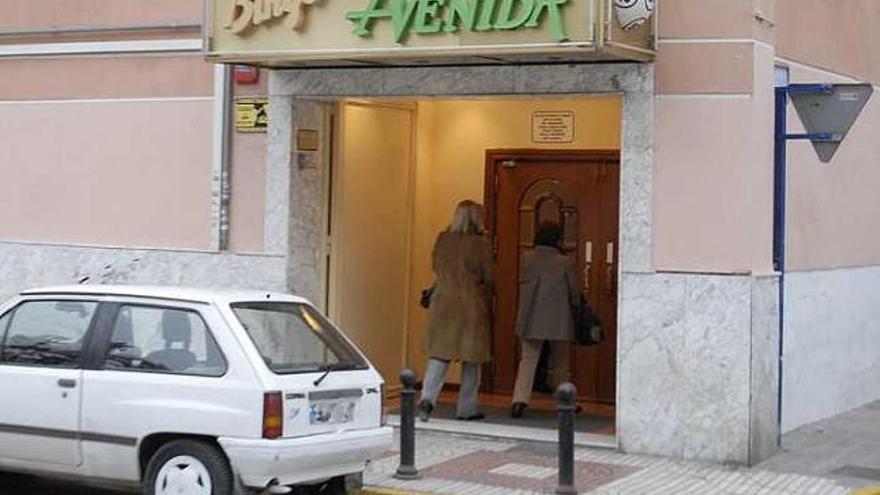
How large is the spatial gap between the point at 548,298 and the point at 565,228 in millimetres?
1598

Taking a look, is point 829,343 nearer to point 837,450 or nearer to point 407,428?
point 837,450

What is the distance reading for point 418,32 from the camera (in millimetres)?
12008

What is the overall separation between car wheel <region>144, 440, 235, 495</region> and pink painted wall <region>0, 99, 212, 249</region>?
502cm

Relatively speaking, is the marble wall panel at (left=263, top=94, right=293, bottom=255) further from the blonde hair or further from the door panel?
the door panel

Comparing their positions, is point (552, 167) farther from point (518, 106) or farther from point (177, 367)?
point (177, 367)

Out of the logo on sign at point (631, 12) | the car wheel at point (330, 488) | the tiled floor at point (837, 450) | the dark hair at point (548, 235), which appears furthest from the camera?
the dark hair at point (548, 235)

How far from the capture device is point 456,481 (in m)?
11.0

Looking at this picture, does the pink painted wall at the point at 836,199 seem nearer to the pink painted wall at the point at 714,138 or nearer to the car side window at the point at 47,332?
the pink painted wall at the point at 714,138

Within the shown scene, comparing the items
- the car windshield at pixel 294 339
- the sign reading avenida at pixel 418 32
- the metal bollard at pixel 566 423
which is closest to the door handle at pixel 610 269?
the sign reading avenida at pixel 418 32

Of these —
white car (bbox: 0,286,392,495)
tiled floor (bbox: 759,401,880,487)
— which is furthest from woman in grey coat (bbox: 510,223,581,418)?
white car (bbox: 0,286,392,495)

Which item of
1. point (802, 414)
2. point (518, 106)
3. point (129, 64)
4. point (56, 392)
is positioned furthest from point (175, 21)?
point (802, 414)

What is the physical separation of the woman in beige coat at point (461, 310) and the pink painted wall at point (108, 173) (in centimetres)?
227

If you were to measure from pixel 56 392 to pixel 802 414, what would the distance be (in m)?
6.98

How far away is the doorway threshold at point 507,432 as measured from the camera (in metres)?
12.6
